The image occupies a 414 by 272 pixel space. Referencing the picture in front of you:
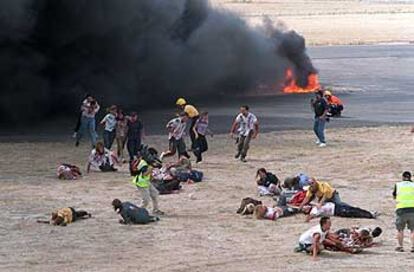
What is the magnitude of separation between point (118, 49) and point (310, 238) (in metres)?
23.7

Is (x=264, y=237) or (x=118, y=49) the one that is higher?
(x=118, y=49)

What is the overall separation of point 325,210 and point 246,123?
23.1ft

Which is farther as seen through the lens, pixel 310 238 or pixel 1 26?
pixel 1 26

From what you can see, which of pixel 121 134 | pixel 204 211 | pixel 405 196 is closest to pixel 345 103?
pixel 121 134

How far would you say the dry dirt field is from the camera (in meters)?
77.9

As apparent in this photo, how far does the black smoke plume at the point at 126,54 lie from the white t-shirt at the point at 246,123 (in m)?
11.2

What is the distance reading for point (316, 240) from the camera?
1623 centimetres

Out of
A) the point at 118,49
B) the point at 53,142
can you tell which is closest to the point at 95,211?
the point at 53,142

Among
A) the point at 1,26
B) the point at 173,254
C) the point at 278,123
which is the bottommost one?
the point at 173,254

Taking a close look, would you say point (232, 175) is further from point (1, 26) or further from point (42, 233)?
point (1, 26)

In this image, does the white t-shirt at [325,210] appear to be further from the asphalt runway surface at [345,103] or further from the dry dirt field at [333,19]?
the dry dirt field at [333,19]

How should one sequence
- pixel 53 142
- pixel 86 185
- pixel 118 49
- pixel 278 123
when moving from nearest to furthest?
pixel 86 185 → pixel 53 142 → pixel 278 123 → pixel 118 49

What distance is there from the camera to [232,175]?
80.2 ft

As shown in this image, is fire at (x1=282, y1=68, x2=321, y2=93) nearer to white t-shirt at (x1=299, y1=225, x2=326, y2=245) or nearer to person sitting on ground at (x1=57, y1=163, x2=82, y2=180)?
person sitting on ground at (x1=57, y1=163, x2=82, y2=180)
